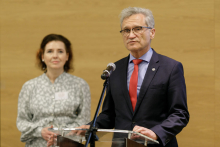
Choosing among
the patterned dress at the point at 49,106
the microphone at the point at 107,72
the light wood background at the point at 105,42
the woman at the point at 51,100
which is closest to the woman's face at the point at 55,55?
the woman at the point at 51,100

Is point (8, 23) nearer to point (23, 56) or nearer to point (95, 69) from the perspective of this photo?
point (23, 56)

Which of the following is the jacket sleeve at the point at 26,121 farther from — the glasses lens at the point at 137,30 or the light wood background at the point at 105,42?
the glasses lens at the point at 137,30

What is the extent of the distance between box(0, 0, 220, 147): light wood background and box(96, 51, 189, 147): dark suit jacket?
4.16 ft

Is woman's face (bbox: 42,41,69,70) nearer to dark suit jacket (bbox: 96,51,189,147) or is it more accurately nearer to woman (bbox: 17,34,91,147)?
woman (bbox: 17,34,91,147)

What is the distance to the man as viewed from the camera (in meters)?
1.70

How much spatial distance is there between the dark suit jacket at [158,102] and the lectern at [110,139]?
30cm

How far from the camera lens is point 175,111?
5.52 ft

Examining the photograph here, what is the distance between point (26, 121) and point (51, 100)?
0.30 metres

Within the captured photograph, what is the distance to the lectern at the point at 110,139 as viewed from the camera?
50.9 inches

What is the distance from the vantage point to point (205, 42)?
9.72 feet

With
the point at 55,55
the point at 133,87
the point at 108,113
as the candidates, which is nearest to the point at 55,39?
the point at 55,55

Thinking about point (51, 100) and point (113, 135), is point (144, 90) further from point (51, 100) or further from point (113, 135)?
point (51, 100)

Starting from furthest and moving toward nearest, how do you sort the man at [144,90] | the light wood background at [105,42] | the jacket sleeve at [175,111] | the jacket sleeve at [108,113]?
1. the light wood background at [105,42]
2. the jacket sleeve at [108,113]
3. the man at [144,90]
4. the jacket sleeve at [175,111]

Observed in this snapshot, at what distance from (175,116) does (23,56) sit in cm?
271
